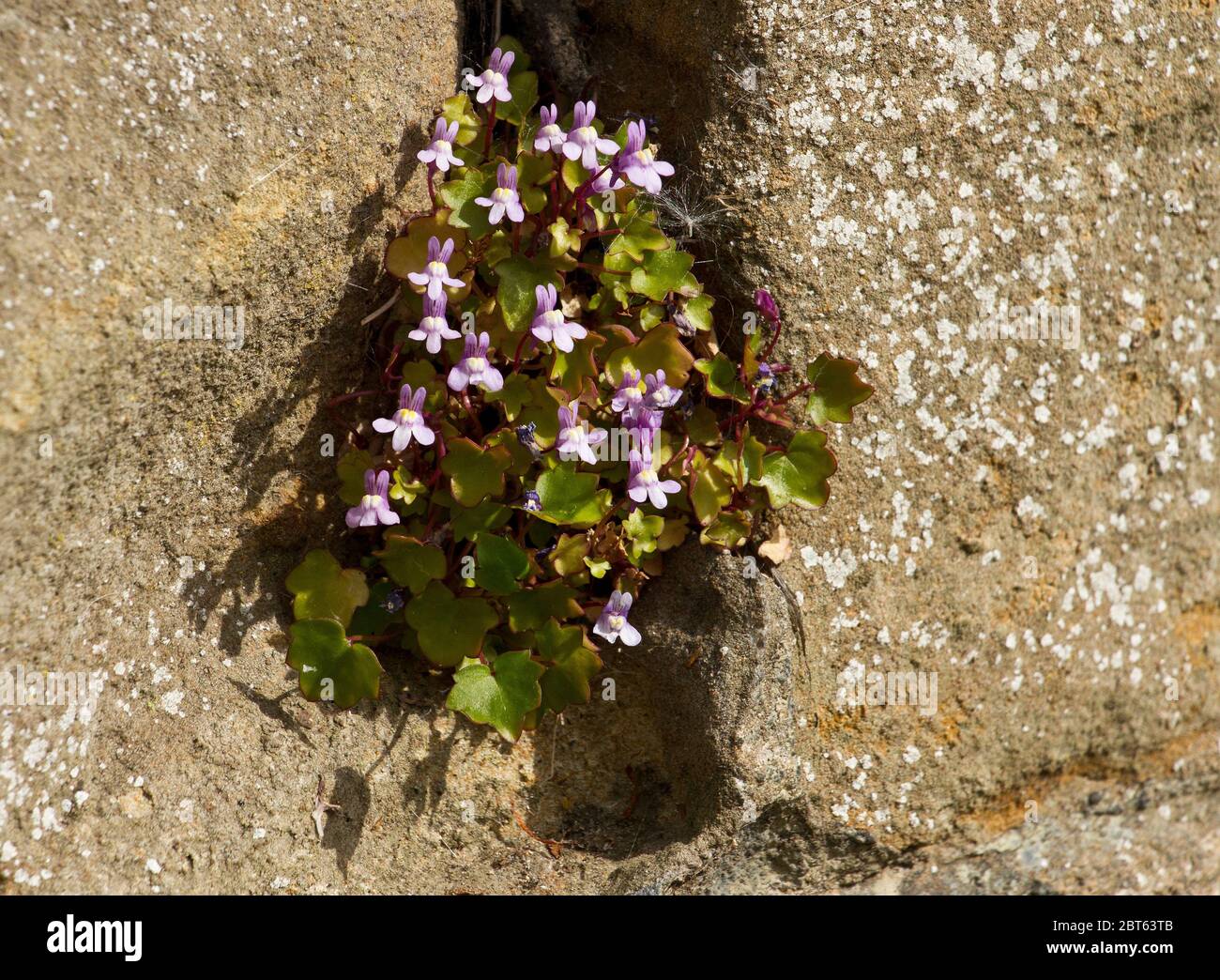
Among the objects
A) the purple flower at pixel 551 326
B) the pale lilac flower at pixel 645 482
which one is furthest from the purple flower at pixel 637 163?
the pale lilac flower at pixel 645 482

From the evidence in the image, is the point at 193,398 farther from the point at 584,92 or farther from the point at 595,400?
the point at 584,92

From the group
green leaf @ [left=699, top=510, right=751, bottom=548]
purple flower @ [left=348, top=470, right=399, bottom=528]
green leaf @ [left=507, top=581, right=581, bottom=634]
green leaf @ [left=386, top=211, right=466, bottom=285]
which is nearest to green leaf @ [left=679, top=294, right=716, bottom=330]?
green leaf @ [left=699, top=510, right=751, bottom=548]

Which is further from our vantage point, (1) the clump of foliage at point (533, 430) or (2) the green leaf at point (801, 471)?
(2) the green leaf at point (801, 471)

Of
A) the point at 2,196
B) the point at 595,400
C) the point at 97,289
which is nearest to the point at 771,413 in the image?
the point at 595,400

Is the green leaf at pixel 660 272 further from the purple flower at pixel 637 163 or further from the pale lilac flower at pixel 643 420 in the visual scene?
the pale lilac flower at pixel 643 420

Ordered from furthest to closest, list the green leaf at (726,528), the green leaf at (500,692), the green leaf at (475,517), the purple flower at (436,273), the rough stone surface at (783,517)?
the green leaf at (726,528) → the green leaf at (475,517) → the green leaf at (500,692) → the purple flower at (436,273) → the rough stone surface at (783,517)

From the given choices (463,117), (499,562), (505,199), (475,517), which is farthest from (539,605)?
(463,117)

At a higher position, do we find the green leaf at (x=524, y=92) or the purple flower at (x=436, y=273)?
the green leaf at (x=524, y=92)
